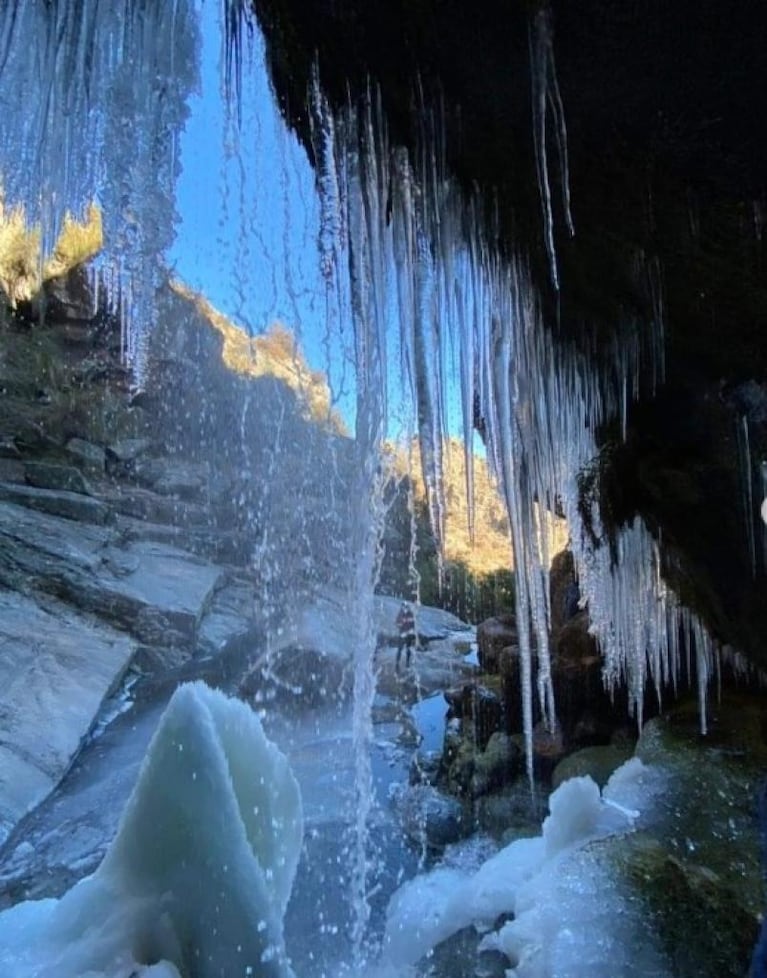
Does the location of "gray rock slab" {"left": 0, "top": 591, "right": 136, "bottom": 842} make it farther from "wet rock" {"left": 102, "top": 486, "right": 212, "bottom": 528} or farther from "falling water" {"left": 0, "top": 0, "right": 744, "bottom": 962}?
"wet rock" {"left": 102, "top": 486, "right": 212, "bottom": 528}

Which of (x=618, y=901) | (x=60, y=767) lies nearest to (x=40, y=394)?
(x=60, y=767)

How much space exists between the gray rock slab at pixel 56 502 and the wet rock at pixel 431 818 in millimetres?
12741

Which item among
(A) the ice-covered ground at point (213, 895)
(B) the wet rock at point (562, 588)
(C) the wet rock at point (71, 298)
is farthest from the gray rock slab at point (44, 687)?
(C) the wet rock at point (71, 298)

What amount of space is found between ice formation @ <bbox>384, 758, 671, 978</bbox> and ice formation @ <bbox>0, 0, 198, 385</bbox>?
5.07 meters

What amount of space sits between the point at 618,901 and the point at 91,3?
17.8 feet

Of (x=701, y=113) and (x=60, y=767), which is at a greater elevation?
(x=701, y=113)

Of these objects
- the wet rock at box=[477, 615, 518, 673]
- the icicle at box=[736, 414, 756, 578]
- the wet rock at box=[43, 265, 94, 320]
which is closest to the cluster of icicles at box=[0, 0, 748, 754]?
the icicle at box=[736, 414, 756, 578]

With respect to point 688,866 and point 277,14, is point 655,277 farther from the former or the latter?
→ point 688,866

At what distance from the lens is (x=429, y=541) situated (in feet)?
99.1

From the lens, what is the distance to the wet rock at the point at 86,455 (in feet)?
70.9

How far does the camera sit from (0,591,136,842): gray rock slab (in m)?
8.88

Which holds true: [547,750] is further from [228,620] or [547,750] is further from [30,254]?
[30,254]

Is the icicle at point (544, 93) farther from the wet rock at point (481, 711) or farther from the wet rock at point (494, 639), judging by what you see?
the wet rock at point (494, 639)

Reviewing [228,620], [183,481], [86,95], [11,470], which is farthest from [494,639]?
[183,481]
